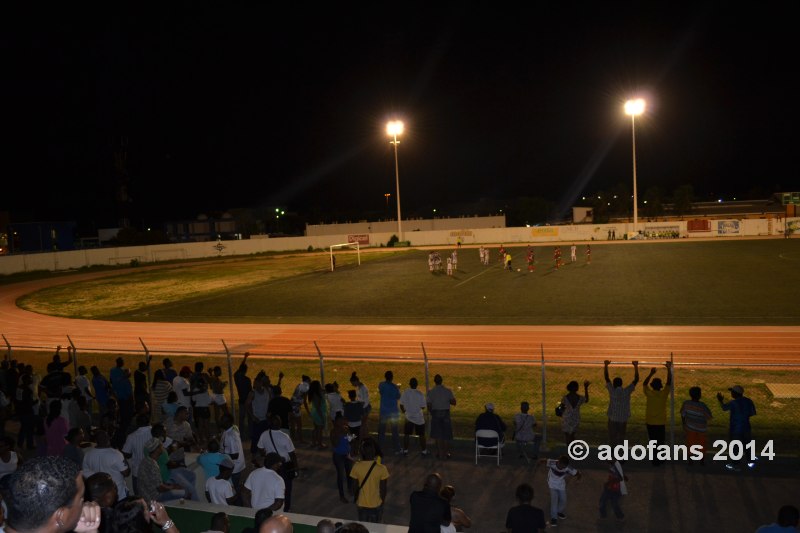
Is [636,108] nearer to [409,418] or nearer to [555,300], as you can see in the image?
[555,300]

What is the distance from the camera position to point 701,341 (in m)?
19.4

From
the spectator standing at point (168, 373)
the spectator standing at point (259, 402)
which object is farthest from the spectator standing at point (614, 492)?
the spectator standing at point (168, 373)

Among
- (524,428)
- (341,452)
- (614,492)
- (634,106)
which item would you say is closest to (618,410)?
(524,428)

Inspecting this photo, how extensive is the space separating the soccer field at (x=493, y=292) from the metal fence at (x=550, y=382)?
270 inches

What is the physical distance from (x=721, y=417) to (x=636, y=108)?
57118mm

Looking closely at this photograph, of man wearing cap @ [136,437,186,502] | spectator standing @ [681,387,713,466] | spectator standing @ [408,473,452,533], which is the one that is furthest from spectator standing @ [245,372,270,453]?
spectator standing @ [681,387,713,466]

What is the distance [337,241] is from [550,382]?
216ft

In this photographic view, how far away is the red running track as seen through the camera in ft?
59.5

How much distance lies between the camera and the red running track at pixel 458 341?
18.1 m

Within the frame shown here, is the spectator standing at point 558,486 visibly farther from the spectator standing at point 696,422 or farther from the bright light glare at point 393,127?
the bright light glare at point 393,127

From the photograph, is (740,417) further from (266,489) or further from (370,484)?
(266,489)

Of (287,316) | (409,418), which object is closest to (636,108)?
(287,316)

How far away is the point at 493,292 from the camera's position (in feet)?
105

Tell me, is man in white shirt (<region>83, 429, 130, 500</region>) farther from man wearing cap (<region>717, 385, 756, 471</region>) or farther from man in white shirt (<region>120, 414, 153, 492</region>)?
man wearing cap (<region>717, 385, 756, 471</region>)
